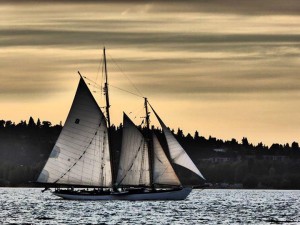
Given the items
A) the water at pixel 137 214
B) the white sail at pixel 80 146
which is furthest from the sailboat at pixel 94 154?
the water at pixel 137 214

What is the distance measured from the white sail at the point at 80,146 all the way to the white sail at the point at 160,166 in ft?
23.6

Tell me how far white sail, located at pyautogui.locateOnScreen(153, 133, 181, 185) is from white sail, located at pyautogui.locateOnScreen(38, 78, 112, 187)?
719cm

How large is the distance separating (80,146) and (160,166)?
11854mm

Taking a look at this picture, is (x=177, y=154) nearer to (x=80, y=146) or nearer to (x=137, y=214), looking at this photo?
(x=80, y=146)

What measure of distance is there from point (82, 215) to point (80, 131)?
2862 cm

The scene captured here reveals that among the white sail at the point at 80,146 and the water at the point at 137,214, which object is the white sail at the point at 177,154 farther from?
the white sail at the point at 80,146

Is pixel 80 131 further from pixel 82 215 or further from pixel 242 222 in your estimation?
pixel 242 222

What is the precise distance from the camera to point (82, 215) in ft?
545

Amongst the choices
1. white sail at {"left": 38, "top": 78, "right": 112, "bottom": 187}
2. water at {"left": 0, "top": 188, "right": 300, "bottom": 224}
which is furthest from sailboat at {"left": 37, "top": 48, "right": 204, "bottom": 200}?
water at {"left": 0, "top": 188, "right": 300, "bottom": 224}

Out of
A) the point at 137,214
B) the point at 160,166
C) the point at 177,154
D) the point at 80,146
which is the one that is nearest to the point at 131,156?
the point at 160,166

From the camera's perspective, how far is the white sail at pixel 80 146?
19238 centimetres

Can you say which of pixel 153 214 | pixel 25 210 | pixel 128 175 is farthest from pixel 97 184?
pixel 153 214

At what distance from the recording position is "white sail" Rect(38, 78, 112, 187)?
192375mm

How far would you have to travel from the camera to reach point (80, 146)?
194 metres
